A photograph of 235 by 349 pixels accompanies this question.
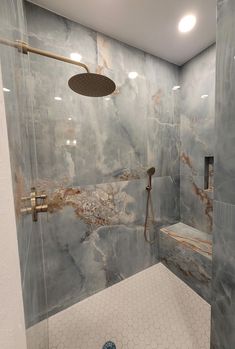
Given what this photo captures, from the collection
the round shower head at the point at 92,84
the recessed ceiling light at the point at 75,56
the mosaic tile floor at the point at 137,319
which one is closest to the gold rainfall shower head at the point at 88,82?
the round shower head at the point at 92,84

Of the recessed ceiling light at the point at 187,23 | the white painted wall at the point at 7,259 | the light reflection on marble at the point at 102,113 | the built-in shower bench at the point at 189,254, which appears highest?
the recessed ceiling light at the point at 187,23

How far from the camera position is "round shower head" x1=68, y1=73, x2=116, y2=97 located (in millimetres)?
870

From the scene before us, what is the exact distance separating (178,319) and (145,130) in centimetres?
162

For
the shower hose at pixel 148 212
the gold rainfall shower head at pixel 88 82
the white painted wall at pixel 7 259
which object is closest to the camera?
the white painted wall at pixel 7 259

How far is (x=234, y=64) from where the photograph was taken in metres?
0.69

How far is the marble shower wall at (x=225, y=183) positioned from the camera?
28.0 inches

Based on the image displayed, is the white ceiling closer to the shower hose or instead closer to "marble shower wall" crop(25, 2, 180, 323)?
"marble shower wall" crop(25, 2, 180, 323)

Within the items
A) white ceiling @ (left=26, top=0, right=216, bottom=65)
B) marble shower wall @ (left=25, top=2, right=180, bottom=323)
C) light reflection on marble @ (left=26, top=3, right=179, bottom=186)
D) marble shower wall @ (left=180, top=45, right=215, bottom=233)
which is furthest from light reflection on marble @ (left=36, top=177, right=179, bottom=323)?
white ceiling @ (left=26, top=0, right=216, bottom=65)

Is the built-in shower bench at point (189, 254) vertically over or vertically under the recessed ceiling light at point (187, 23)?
under

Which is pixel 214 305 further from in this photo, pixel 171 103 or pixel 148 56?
pixel 148 56

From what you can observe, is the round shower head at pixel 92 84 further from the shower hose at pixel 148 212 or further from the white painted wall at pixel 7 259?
the shower hose at pixel 148 212

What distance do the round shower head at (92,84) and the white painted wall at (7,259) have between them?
0.70 meters

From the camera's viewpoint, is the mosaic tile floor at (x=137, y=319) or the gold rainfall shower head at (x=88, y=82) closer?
the gold rainfall shower head at (x=88, y=82)

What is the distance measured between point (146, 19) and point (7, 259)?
67.6 inches
